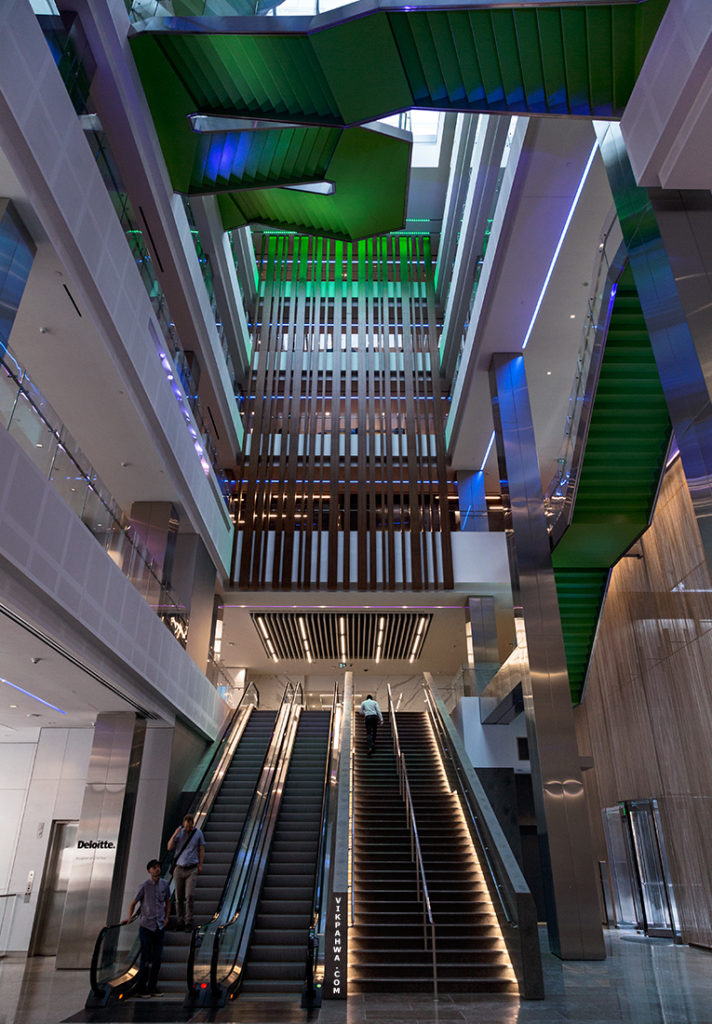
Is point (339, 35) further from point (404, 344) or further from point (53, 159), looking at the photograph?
point (404, 344)

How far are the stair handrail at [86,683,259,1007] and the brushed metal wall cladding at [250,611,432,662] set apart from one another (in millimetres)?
3006

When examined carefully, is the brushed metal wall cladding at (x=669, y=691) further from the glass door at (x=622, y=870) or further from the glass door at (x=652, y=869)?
the glass door at (x=622, y=870)

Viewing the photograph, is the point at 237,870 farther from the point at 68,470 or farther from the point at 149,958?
the point at 68,470

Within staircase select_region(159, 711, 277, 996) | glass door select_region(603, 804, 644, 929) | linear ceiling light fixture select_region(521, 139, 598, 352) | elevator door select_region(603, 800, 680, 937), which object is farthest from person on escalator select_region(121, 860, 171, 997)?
linear ceiling light fixture select_region(521, 139, 598, 352)

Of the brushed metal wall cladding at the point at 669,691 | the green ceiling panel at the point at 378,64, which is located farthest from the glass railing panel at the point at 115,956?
the green ceiling panel at the point at 378,64

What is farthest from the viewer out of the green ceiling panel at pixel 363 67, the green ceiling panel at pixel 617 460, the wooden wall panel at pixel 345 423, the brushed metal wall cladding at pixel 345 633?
the brushed metal wall cladding at pixel 345 633

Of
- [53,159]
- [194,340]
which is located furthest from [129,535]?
[194,340]

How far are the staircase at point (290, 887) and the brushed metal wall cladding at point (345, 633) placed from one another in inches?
242

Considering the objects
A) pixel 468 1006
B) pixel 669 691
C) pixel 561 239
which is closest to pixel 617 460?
pixel 669 691

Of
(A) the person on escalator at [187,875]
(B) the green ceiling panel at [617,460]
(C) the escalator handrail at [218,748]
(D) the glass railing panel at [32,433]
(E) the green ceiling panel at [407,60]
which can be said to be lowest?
(A) the person on escalator at [187,875]

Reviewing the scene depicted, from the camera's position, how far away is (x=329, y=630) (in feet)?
68.5

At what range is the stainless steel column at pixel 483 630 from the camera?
1800 centimetres

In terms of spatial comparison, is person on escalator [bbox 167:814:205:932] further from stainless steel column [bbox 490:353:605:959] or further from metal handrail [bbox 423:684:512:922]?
stainless steel column [bbox 490:353:605:959]

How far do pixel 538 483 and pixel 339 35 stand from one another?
26.6 feet
